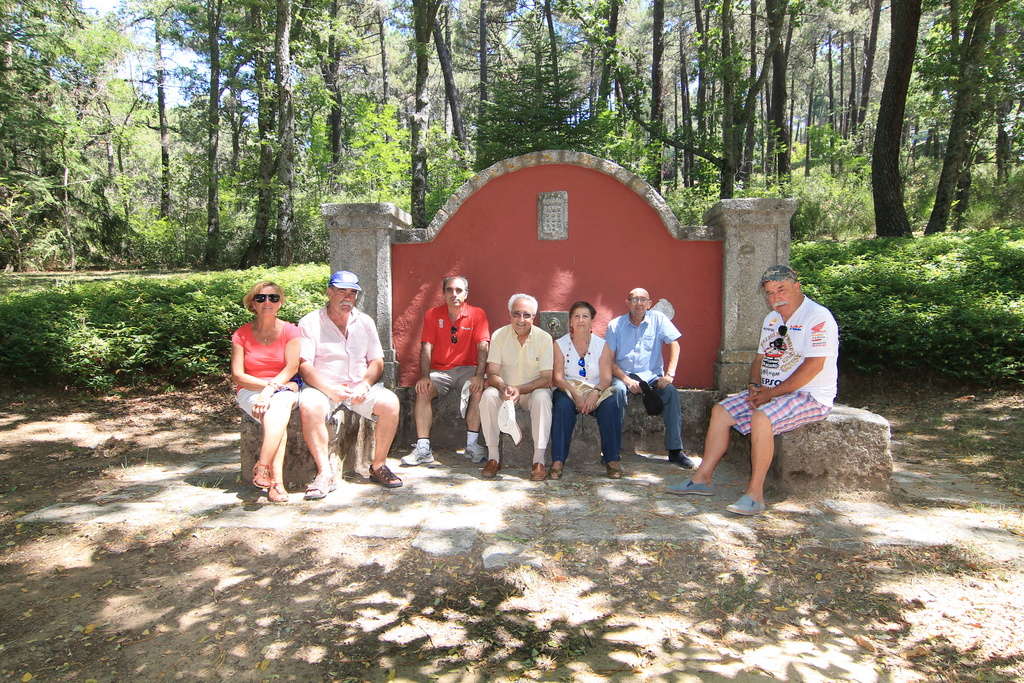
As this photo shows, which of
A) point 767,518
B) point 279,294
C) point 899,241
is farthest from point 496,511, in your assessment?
point 899,241

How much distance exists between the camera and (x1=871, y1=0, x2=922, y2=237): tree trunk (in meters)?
8.72

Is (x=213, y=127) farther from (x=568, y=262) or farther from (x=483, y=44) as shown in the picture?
(x=568, y=262)

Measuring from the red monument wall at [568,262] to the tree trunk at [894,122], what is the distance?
5992mm

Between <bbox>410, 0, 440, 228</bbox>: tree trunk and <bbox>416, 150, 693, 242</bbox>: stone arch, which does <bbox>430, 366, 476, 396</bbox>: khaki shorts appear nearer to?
<bbox>416, 150, 693, 242</bbox>: stone arch

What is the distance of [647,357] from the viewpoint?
4512mm

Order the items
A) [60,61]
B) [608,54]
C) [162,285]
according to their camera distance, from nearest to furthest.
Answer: [162,285], [608,54], [60,61]

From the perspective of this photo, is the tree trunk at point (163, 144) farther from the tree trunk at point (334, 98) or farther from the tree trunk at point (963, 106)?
the tree trunk at point (963, 106)

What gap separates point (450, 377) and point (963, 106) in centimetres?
969

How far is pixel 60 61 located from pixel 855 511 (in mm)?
18747

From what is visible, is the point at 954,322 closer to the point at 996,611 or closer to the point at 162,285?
the point at 996,611

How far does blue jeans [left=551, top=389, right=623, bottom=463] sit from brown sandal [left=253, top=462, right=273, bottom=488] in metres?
1.77

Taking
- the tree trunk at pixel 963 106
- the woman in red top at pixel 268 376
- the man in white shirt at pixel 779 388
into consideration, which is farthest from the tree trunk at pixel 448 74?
the man in white shirt at pixel 779 388

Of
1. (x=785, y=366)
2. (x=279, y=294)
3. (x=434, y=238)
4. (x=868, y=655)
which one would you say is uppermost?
(x=434, y=238)

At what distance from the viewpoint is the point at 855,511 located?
3479 mm
